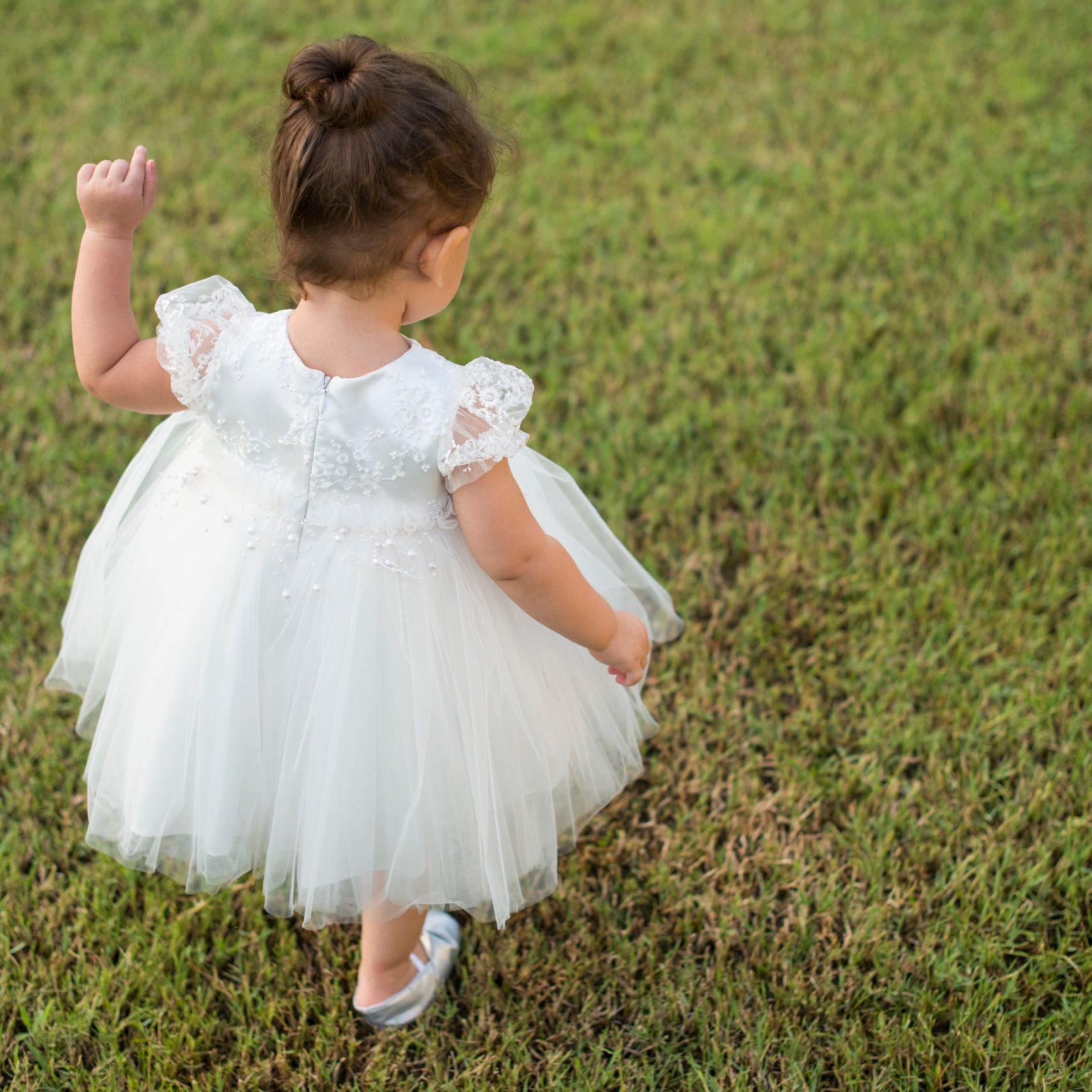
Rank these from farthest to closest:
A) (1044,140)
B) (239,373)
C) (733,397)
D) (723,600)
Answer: (1044,140) → (733,397) → (723,600) → (239,373)

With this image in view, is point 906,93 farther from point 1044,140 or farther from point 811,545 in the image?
point 811,545

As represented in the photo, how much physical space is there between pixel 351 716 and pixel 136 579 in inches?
16.6

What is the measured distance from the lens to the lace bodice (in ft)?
4.30

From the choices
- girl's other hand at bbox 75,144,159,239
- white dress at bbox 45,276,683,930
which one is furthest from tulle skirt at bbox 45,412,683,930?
girl's other hand at bbox 75,144,159,239

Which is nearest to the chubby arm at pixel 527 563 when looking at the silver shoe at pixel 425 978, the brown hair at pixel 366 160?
the brown hair at pixel 366 160

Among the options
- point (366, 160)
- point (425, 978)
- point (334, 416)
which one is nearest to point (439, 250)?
point (366, 160)

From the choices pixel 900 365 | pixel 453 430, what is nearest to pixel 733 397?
pixel 900 365

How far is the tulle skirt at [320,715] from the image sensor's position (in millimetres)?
1444

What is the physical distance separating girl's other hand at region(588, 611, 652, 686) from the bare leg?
1.71ft

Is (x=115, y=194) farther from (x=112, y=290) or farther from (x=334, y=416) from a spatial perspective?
(x=334, y=416)

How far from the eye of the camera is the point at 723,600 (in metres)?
2.48

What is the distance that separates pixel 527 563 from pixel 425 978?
34.8 inches

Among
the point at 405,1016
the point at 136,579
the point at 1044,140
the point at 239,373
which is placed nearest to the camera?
Answer: the point at 239,373

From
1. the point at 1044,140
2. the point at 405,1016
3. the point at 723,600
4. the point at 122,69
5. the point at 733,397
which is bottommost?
the point at 405,1016
